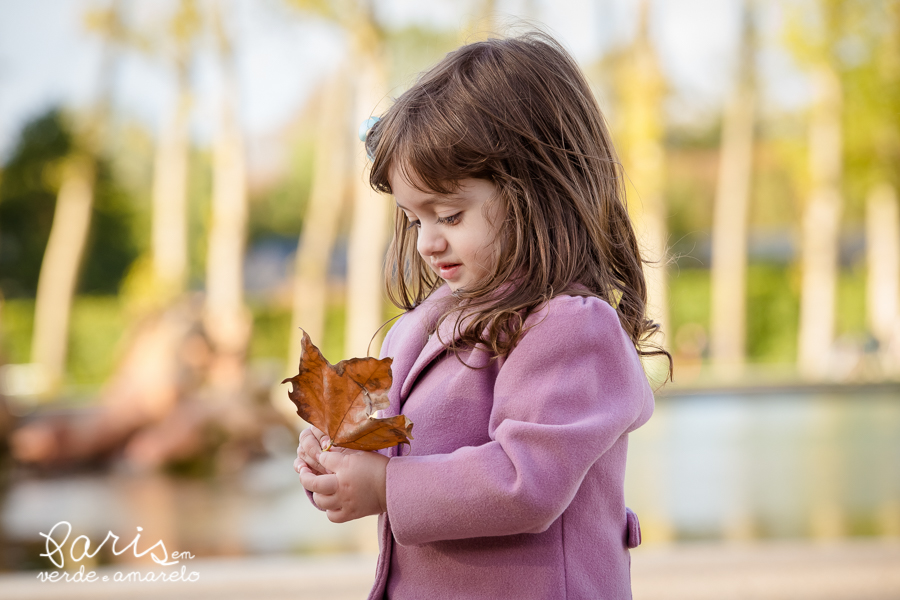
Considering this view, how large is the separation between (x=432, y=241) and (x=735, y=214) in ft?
37.0

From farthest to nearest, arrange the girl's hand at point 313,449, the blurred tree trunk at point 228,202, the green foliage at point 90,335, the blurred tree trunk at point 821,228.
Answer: the blurred tree trunk at point 821,228
the green foliage at point 90,335
the blurred tree trunk at point 228,202
the girl's hand at point 313,449

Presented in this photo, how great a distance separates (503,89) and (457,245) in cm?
19

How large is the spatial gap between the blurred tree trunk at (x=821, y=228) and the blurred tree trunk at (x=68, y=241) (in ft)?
28.8

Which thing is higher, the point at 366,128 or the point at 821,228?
the point at 821,228

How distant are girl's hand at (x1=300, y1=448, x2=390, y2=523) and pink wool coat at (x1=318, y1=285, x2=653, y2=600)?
2cm

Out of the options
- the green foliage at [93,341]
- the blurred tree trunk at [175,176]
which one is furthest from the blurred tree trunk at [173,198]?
the green foliage at [93,341]

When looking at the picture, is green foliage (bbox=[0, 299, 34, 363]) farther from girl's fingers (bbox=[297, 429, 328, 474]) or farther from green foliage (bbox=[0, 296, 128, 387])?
girl's fingers (bbox=[297, 429, 328, 474])

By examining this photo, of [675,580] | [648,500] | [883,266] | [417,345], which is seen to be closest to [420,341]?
[417,345]

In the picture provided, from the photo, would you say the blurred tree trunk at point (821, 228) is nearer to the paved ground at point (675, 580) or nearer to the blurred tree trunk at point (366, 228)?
the blurred tree trunk at point (366, 228)

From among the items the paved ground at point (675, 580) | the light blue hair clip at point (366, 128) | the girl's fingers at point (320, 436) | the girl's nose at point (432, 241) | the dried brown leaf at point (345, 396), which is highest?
the light blue hair clip at point (366, 128)

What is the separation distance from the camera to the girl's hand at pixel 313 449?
0.95 metres

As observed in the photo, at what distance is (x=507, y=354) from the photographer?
0.93m

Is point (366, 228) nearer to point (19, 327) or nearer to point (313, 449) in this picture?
point (19, 327)

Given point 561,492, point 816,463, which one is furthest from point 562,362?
point 816,463
